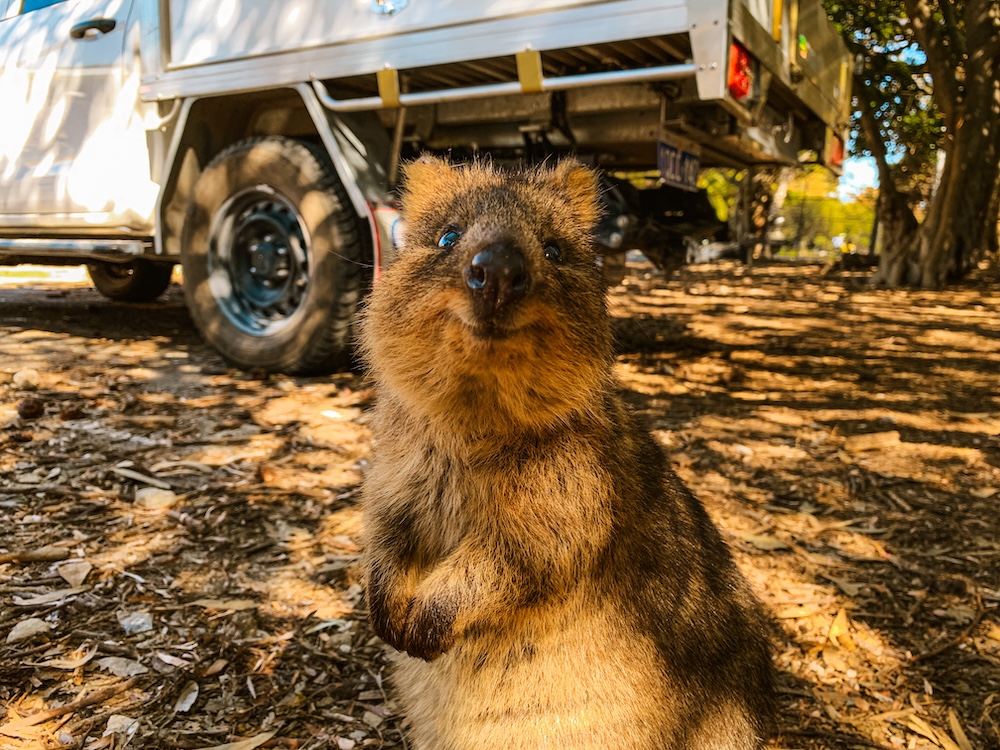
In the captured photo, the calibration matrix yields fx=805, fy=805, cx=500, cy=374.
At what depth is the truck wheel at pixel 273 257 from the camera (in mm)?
5004

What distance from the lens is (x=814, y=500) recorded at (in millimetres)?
3850

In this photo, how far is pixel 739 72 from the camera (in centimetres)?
→ 409

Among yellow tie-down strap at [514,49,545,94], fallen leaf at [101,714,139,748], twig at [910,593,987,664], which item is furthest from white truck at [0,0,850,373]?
fallen leaf at [101,714,139,748]

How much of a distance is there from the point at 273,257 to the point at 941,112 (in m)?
12.6

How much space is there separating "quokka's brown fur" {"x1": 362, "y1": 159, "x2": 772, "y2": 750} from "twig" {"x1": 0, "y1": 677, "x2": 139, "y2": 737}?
2.73 feet

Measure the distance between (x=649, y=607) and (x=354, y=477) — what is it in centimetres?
216

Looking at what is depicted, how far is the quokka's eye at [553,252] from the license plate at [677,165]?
2.95m

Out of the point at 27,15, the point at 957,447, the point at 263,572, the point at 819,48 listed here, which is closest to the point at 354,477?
the point at 263,572

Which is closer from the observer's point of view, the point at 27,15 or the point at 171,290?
the point at 27,15

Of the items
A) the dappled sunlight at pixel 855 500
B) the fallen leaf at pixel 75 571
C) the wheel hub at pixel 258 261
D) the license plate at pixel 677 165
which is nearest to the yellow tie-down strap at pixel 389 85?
the wheel hub at pixel 258 261

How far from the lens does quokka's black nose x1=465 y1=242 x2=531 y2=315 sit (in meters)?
1.68

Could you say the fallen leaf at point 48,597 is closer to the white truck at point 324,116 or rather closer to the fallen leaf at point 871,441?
the white truck at point 324,116

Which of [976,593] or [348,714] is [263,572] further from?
[976,593]

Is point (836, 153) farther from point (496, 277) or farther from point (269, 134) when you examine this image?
point (496, 277)
